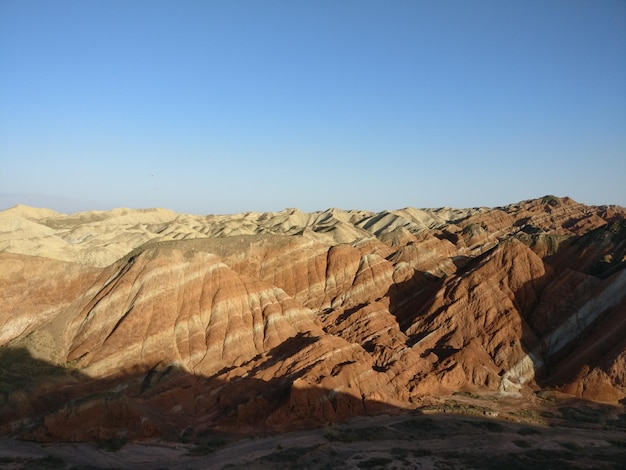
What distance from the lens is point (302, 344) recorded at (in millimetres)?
46469

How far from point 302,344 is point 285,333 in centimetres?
418

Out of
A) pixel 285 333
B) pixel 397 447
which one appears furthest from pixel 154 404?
pixel 397 447

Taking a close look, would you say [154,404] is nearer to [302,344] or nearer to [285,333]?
[302,344]

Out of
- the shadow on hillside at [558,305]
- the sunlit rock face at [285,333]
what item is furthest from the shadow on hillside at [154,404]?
the shadow on hillside at [558,305]

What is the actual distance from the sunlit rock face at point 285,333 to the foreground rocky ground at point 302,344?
166mm

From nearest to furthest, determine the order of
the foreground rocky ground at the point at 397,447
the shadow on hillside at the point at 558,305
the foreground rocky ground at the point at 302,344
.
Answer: the foreground rocky ground at the point at 397,447
the foreground rocky ground at the point at 302,344
the shadow on hillside at the point at 558,305

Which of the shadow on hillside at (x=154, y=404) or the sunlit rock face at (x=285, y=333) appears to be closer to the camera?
the shadow on hillside at (x=154, y=404)

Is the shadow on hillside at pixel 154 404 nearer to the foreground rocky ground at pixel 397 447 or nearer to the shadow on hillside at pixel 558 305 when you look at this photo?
the foreground rocky ground at pixel 397 447

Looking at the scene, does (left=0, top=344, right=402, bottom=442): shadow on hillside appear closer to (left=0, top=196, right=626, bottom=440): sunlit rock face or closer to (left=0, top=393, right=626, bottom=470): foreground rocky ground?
(left=0, top=196, right=626, bottom=440): sunlit rock face

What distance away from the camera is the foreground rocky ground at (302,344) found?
3572 centimetres

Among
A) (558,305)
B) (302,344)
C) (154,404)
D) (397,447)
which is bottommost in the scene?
(154,404)

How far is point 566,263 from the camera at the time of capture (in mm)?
61719

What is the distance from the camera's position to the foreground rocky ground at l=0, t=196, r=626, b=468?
35719 mm

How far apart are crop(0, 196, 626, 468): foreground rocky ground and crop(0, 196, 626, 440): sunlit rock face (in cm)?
17
